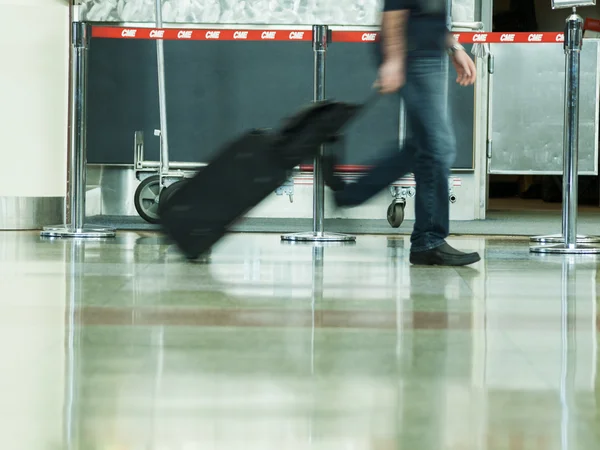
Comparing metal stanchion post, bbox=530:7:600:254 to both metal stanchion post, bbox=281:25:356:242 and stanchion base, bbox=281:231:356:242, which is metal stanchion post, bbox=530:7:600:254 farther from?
metal stanchion post, bbox=281:25:356:242

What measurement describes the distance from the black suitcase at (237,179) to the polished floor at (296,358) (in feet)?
0.67

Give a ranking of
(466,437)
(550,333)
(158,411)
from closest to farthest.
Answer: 1. (466,437)
2. (158,411)
3. (550,333)

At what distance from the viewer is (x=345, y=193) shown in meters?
3.89

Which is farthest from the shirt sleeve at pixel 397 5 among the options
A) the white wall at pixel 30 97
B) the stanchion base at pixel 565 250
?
the white wall at pixel 30 97

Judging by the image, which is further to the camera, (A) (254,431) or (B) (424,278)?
(B) (424,278)

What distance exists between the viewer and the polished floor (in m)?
1.46

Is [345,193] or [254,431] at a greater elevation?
[345,193]

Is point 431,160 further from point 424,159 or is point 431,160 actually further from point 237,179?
point 237,179

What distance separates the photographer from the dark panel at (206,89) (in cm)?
688

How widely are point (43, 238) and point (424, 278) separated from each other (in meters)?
2.30

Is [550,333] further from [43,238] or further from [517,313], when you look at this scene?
[43,238]

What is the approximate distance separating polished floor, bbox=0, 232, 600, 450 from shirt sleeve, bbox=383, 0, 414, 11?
0.92 metres

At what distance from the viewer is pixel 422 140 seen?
3873 mm

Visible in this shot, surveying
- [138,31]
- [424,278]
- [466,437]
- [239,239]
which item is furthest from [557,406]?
[138,31]
